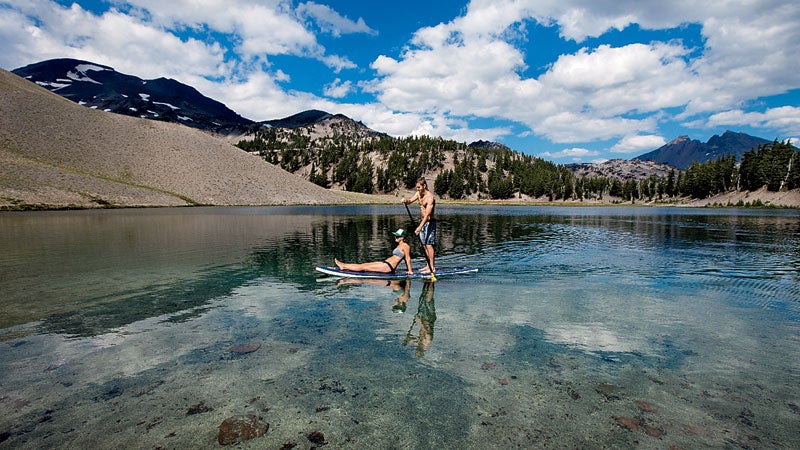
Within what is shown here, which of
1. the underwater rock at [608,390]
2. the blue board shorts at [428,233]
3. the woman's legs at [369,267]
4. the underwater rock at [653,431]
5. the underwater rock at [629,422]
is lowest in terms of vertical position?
the underwater rock at [629,422]

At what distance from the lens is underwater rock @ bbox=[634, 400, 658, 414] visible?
24.8 feet

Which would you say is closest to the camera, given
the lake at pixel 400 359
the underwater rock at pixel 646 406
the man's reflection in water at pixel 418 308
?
the lake at pixel 400 359

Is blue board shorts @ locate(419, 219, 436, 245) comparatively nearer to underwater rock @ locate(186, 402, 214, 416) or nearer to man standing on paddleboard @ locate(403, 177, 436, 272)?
man standing on paddleboard @ locate(403, 177, 436, 272)

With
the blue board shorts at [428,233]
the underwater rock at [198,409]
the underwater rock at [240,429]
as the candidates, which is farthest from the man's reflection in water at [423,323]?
the underwater rock at [198,409]

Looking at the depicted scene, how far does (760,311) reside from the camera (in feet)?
47.8

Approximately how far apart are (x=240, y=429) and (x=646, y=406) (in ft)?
25.5

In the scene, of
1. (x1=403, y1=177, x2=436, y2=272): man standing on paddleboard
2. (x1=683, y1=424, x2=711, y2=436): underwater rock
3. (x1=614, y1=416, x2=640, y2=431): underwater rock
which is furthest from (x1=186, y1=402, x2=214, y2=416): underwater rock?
(x1=403, y1=177, x2=436, y2=272): man standing on paddleboard

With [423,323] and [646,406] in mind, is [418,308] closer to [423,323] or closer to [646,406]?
[423,323]

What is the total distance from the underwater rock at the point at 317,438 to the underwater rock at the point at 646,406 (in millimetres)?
6127

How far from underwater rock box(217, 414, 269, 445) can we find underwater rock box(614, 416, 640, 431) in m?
6.46

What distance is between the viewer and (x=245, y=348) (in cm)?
1073

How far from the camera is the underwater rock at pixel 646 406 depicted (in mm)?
7574

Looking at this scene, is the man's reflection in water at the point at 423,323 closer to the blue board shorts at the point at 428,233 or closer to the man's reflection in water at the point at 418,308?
the man's reflection in water at the point at 418,308

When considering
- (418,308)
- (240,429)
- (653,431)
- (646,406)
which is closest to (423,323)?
(418,308)
